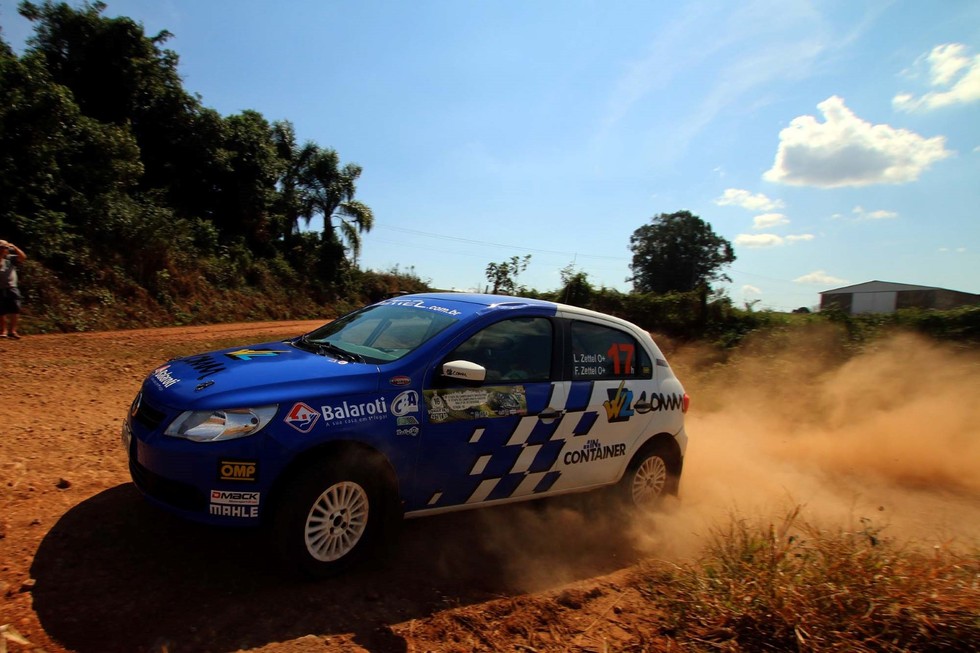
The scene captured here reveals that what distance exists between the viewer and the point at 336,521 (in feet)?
11.2

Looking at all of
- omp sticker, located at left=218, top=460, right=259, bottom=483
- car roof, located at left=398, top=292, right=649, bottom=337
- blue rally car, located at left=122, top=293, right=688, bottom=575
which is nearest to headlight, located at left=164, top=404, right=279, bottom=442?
blue rally car, located at left=122, top=293, right=688, bottom=575

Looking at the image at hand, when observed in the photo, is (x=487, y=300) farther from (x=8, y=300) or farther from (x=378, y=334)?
(x=8, y=300)

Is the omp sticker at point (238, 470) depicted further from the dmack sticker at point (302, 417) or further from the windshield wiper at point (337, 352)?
the windshield wiper at point (337, 352)

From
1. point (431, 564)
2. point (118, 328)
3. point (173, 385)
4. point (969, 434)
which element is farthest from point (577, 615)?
point (118, 328)

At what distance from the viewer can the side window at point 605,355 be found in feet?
15.4

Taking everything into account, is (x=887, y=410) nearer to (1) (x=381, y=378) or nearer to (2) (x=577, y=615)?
(2) (x=577, y=615)

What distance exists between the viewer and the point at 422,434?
371 cm

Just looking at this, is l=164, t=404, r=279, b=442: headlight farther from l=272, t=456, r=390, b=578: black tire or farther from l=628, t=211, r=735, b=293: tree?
l=628, t=211, r=735, b=293: tree

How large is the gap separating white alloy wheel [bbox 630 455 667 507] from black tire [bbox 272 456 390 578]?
2489mm

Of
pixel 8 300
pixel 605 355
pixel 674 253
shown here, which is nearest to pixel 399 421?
pixel 605 355

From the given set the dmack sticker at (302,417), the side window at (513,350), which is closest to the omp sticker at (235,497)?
the dmack sticker at (302,417)

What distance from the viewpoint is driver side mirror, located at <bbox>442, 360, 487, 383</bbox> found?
3.69 metres

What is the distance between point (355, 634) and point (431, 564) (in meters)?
0.94

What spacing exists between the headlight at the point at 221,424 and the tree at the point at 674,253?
124 ft
